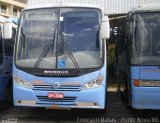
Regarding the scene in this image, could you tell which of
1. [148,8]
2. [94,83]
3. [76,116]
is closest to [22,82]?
[94,83]

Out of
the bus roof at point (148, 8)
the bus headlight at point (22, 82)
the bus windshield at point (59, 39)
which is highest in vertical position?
the bus roof at point (148, 8)

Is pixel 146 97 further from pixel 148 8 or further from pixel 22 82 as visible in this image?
pixel 22 82

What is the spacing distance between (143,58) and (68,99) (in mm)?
1989

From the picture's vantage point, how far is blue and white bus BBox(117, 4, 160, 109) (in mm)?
8672

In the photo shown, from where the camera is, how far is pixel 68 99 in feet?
29.1

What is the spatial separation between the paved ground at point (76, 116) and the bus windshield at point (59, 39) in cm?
161

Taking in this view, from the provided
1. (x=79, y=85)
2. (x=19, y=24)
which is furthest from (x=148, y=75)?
(x=19, y=24)

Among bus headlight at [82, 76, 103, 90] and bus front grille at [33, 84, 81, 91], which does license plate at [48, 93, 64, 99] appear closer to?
bus front grille at [33, 84, 81, 91]

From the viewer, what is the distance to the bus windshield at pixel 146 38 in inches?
346

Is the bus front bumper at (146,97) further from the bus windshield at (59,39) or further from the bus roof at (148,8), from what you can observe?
the bus roof at (148,8)

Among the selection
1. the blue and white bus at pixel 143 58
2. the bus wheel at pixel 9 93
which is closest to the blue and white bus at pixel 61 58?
the blue and white bus at pixel 143 58

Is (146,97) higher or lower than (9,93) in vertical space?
higher

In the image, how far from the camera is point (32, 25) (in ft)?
31.3

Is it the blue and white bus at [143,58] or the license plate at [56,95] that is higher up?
the blue and white bus at [143,58]
